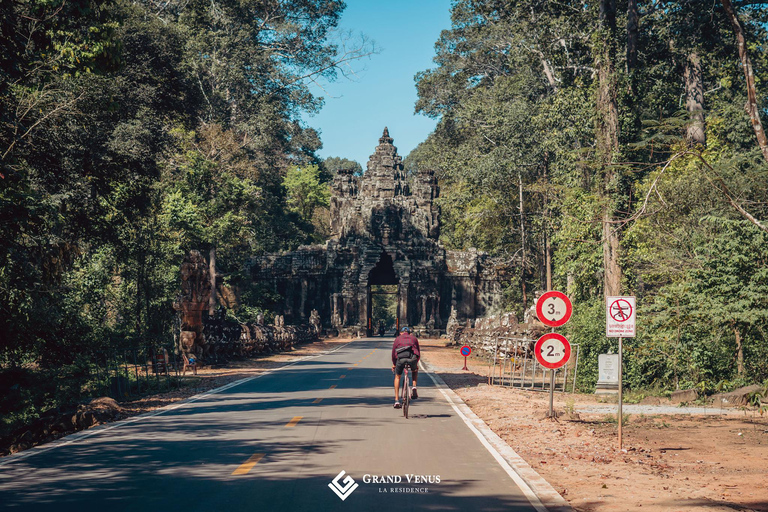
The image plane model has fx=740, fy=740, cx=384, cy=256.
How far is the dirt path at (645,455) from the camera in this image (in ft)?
27.3

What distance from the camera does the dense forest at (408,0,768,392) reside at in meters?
18.8

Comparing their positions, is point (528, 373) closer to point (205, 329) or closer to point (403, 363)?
point (205, 329)

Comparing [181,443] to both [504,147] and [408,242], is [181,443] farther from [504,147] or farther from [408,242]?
[408,242]

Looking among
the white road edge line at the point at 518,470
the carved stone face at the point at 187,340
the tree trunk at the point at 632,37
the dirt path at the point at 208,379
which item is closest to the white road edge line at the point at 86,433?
the dirt path at the point at 208,379

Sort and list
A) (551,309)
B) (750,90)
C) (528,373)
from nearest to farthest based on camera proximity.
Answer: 1. (750,90)
2. (551,309)
3. (528,373)

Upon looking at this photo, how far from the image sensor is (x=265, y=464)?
9.62 m

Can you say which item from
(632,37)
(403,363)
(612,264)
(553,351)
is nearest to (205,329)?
(612,264)

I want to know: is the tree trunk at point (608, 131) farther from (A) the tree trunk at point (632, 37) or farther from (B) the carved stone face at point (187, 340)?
(B) the carved stone face at point (187, 340)

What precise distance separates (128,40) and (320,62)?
3712 cm

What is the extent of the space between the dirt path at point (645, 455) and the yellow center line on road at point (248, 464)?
3758mm

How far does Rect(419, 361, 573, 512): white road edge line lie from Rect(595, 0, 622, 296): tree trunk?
334 inches

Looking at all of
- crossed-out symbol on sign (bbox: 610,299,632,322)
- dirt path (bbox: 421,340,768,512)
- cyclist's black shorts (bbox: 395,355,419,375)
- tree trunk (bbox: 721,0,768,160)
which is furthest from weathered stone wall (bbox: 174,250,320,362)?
tree trunk (bbox: 721,0,768,160)

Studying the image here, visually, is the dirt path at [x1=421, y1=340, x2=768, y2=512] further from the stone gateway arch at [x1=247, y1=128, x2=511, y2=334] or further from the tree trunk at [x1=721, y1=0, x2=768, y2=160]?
the stone gateway arch at [x1=247, y1=128, x2=511, y2=334]

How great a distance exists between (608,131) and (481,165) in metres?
20.4
